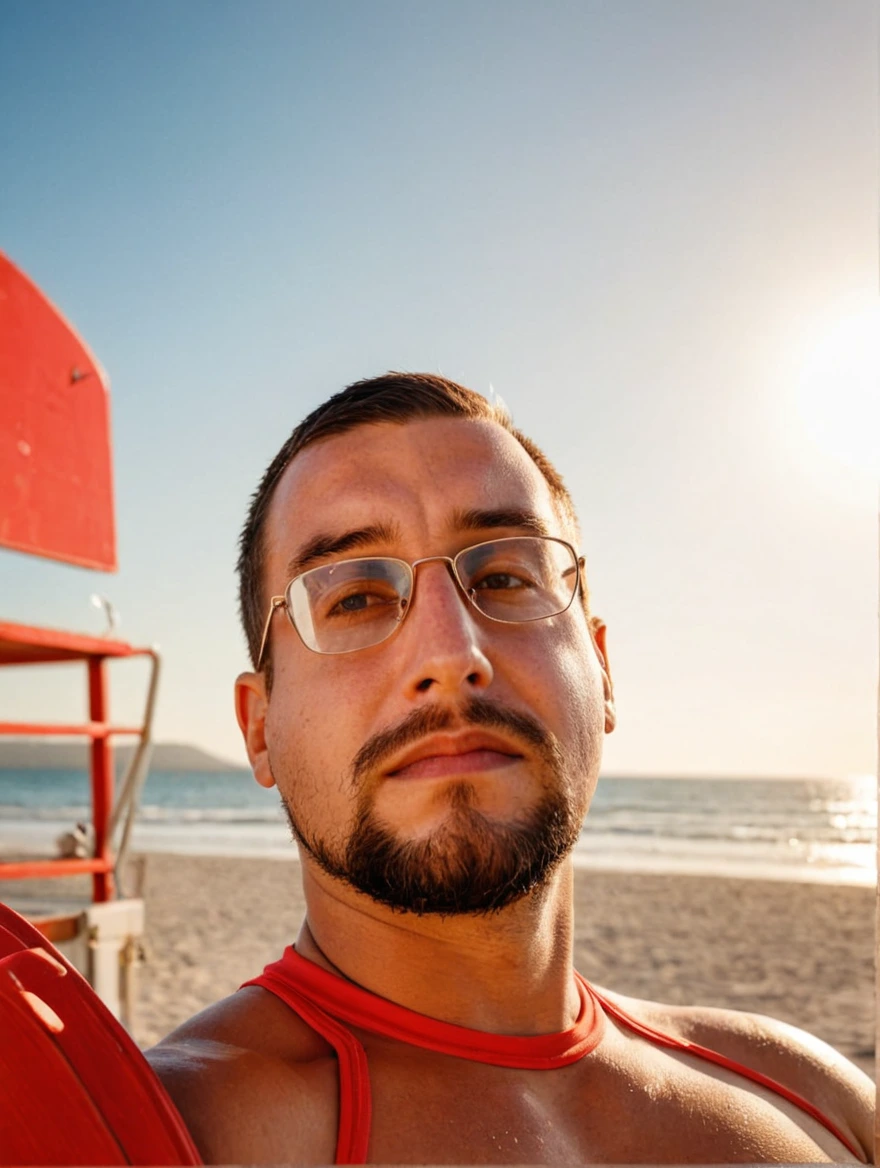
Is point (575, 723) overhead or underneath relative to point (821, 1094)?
overhead

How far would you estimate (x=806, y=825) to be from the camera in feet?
66.5

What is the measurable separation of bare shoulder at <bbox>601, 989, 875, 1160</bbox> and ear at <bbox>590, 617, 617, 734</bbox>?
407 mm

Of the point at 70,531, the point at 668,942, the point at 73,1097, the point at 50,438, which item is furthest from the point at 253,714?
the point at 668,942

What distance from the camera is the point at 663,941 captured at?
816 centimetres

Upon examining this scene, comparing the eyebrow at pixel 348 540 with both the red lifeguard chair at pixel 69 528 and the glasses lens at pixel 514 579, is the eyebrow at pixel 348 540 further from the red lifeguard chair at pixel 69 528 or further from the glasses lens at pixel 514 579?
the red lifeguard chair at pixel 69 528

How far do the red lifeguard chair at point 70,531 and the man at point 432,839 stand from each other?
43.3 inches

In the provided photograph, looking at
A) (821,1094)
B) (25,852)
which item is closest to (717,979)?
(821,1094)

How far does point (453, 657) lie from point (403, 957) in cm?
42

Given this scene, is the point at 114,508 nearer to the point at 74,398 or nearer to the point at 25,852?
the point at 74,398

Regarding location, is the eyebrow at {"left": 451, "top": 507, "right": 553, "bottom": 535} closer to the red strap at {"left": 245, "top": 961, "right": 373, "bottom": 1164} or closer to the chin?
the chin

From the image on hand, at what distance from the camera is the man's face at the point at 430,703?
1.16 metres

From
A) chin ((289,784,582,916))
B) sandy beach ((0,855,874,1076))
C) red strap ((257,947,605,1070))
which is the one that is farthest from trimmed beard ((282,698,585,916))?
sandy beach ((0,855,874,1076))

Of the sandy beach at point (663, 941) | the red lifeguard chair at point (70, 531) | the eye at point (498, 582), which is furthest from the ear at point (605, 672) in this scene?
the sandy beach at point (663, 941)

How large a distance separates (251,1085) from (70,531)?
171cm
